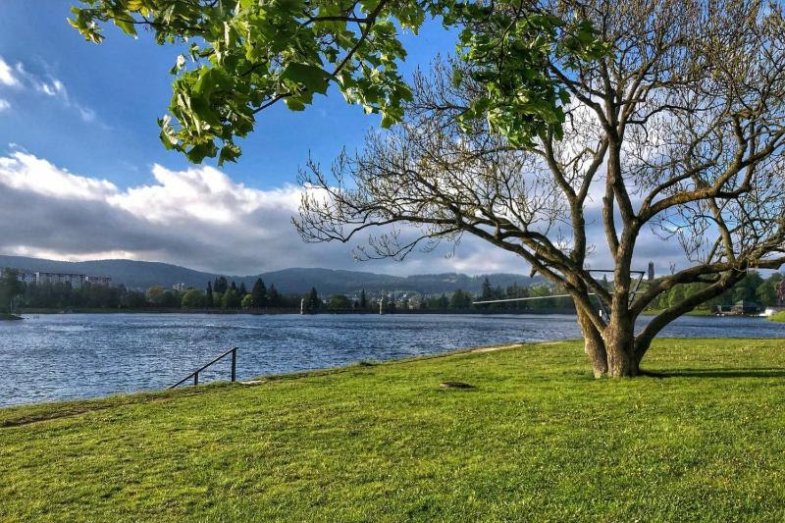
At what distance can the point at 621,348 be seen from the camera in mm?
14609

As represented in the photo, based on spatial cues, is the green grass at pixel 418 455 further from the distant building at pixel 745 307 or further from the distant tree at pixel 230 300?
the distant tree at pixel 230 300

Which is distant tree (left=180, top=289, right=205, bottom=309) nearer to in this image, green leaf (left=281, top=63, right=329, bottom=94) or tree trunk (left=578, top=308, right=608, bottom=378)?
tree trunk (left=578, top=308, right=608, bottom=378)

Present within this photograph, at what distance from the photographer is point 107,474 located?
798 cm

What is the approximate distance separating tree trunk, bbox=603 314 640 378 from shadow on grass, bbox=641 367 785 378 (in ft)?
1.97

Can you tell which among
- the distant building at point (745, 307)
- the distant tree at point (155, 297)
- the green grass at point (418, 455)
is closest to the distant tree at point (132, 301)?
the distant tree at point (155, 297)

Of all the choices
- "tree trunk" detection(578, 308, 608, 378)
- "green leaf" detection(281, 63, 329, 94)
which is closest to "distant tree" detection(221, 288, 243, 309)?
"tree trunk" detection(578, 308, 608, 378)

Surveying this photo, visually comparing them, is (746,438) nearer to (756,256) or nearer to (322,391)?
(756,256)

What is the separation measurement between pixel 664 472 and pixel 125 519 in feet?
20.1

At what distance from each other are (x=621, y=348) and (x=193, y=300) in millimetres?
171194

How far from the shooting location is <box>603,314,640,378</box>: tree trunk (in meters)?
14.5

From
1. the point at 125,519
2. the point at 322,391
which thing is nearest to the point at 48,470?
the point at 125,519

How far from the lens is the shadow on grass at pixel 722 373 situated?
15.0 meters

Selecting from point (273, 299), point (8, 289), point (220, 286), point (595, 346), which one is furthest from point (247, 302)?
point (595, 346)

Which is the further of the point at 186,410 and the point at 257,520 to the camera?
the point at 186,410
